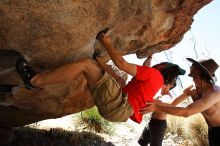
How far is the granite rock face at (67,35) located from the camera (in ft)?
18.9

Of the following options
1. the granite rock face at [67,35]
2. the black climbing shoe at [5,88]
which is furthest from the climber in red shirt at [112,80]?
the black climbing shoe at [5,88]

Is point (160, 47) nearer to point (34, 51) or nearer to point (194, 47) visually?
point (34, 51)

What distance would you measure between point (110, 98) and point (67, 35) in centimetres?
118

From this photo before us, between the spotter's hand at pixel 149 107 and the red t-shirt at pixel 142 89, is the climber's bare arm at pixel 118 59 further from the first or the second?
the spotter's hand at pixel 149 107

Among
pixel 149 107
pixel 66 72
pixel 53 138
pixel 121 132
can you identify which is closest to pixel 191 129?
pixel 121 132

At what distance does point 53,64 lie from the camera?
649cm

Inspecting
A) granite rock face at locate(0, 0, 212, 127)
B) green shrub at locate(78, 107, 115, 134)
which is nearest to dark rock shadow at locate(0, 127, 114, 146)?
granite rock face at locate(0, 0, 212, 127)

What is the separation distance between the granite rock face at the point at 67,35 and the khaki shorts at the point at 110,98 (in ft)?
2.03

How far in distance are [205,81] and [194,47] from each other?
8146 mm

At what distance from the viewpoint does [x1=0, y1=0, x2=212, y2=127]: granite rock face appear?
5770mm

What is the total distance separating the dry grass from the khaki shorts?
18.8 ft

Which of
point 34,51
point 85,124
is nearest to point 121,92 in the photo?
point 34,51

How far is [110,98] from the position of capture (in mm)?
6438

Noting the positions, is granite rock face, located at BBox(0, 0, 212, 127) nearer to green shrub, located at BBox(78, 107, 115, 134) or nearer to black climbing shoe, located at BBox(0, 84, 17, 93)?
black climbing shoe, located at BBox(0, 84, 17, 93)
